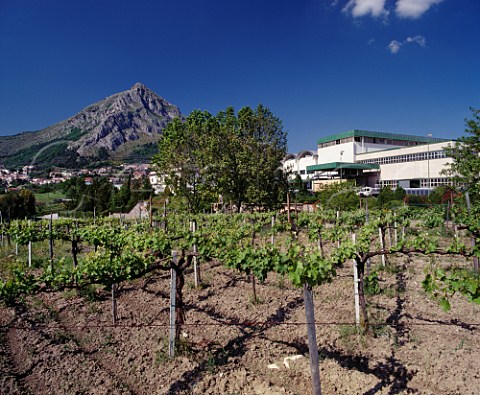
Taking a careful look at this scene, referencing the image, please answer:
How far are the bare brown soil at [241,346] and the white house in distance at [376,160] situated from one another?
112 ft

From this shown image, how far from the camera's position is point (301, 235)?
1501 centimetres

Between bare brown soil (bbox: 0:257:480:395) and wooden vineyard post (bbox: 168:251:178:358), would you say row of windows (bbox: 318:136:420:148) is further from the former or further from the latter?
wooden vineyard post (bbox: 168:251:178:358)

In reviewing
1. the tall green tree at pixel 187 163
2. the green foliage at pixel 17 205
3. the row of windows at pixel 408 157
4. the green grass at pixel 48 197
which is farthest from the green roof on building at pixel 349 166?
the green grass at pixel 48 197

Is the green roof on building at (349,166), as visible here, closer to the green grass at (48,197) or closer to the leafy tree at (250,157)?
the leafy tree at (250,157)

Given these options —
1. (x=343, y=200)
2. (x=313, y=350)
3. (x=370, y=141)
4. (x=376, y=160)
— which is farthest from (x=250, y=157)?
(x=370, y=141)

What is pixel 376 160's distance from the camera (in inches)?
1868

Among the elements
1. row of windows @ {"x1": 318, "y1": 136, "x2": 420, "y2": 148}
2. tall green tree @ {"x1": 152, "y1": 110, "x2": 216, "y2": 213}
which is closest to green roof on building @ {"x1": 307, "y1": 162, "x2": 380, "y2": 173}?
row of windows @ {"x1": 318, "y1": 136, "x2": 420, "y2": 148}

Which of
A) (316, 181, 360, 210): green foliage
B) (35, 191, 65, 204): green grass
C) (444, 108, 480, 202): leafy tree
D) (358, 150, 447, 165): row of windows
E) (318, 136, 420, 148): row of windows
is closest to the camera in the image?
(444, 108, 480, 202): leafy tree

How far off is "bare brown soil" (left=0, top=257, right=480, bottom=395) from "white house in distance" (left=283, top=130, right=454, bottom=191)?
34212mm

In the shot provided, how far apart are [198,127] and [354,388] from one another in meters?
17.6

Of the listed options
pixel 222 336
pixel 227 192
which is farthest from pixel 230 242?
pixel 227 192

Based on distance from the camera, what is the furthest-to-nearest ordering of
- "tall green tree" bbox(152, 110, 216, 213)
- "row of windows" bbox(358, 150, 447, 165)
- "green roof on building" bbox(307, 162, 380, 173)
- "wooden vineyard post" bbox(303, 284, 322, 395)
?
"green roof on building" bbox(307, 162, 380, 173)
"row of windows" bbox(358, 150, 447, 165)
"tall green tree" bbox(152, 110, 216, 213)
"wooden vineyard post" bbox(303, 284, 322, 395)

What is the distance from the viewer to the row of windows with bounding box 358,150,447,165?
128 ft

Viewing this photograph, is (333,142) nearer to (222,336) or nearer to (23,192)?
(23,192)
